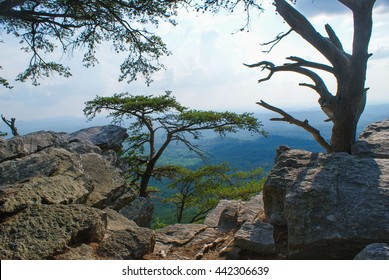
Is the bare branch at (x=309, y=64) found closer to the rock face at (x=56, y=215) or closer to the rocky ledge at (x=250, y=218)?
the rocky ledge at (x=250, y=218)

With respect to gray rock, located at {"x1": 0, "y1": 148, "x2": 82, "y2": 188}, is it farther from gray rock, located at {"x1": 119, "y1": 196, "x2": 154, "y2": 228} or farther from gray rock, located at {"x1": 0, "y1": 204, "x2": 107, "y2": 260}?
gray rock, located at {"x1": 119, "y1": 196, "x2": 154, "y2": 228}

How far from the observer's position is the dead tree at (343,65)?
8.99m

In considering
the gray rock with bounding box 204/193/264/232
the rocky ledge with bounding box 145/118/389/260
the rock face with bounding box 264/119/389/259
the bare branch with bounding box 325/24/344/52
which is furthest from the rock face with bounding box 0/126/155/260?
the bare branch with bounding box 325/24/344/52

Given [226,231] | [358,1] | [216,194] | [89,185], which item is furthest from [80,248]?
[216,194]

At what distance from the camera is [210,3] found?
1045 cm

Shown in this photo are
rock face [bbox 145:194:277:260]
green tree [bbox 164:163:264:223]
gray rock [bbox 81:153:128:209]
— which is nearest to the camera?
rock face [bbox 145:194:277:260]

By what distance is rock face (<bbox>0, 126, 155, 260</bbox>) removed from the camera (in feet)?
16.1

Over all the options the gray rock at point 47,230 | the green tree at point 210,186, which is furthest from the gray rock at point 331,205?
the green tree at point 210,186

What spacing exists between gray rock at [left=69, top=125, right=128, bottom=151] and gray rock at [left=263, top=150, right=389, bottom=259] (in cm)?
1200

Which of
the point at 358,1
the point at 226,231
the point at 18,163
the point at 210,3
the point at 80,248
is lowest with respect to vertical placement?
the point at 226,231

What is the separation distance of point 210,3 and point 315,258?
28.8 ft

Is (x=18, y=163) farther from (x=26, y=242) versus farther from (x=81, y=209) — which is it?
(x=26, y=242)

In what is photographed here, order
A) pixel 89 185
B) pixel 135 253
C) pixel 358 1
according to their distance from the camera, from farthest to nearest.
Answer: pixel 358 1, pixel 89 185, pixel 135 253
